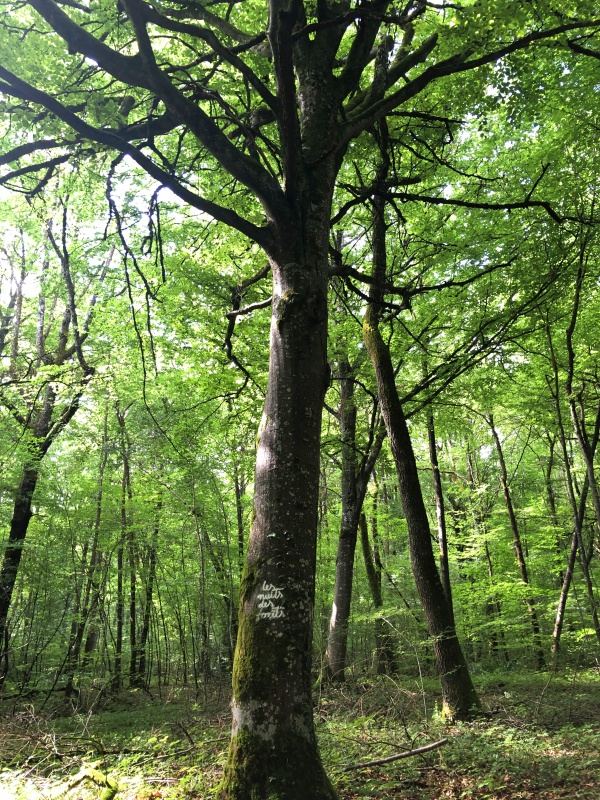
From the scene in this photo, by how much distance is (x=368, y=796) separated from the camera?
110 inches

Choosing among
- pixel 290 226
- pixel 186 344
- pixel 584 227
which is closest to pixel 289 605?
pixel 290 226

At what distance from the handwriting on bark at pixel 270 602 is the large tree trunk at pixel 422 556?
319 cm

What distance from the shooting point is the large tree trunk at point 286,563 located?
7.22ft

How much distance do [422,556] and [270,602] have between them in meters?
3.69

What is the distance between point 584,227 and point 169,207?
7245 mm

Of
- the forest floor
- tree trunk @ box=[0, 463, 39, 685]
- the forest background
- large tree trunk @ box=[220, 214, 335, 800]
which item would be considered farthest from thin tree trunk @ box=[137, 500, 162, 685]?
large tree trunk @ box=[220, 214, 335, 800]

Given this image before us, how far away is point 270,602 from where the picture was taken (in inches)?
96.7

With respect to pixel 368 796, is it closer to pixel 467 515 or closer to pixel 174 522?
pixel 174 522

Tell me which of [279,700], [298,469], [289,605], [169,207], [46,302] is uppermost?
[46,302]

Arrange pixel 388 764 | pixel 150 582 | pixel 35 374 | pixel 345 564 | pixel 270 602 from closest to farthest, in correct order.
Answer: pixel 270 602 → pixel 388 764 → pixel 345 564 → pixel 35 374 → pixel 150 582

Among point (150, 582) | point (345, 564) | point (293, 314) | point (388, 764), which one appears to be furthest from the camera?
point (150, 582)

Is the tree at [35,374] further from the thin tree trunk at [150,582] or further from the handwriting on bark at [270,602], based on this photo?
the handwriting on bark at [270,602]

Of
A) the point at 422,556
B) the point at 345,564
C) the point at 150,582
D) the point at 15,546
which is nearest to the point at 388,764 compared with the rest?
the point at 422,556

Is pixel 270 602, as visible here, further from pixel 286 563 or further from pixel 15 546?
pixel 15 546
